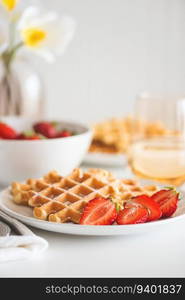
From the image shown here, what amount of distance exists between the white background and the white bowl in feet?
5.91

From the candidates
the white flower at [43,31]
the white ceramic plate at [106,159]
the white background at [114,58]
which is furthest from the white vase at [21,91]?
the white background at [114,58]

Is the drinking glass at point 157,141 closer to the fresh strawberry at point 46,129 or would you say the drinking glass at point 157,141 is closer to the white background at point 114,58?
the fresh strawberry at point 46,129

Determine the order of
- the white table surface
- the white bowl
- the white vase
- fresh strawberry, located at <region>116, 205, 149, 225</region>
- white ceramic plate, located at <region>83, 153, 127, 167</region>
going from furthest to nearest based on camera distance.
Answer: the white vase → white ceramic plate, located at <region>83, 153, 127, 167</region> → the white bowl → fresh strawberry, located at <region>116, 205, 149, 225</region> → the white table surface

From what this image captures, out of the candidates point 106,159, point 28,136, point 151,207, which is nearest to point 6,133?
point 28,136

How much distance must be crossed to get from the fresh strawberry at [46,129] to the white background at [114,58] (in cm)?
166

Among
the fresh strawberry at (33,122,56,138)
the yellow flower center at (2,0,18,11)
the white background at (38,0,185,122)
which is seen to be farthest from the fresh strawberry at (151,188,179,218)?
the white background at (38,0,185,122)

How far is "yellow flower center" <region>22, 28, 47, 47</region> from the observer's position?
1.72m

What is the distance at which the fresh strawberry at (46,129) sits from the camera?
1.52 meters

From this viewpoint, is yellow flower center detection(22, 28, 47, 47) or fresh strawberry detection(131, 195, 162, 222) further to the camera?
yellow flower center detection(22, 28, 47, 47)

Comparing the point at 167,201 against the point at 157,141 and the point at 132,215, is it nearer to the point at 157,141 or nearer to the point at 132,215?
the point at 132,215

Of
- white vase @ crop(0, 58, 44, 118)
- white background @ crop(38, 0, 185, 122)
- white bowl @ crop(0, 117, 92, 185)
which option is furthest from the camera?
white background @ crop(38, 0, 185, 122)

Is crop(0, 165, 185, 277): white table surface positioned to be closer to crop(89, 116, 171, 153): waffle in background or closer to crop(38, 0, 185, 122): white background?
crop(89, 116, 171, 153): waffle in background

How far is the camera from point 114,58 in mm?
3227

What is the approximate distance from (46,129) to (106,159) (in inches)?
8.5
